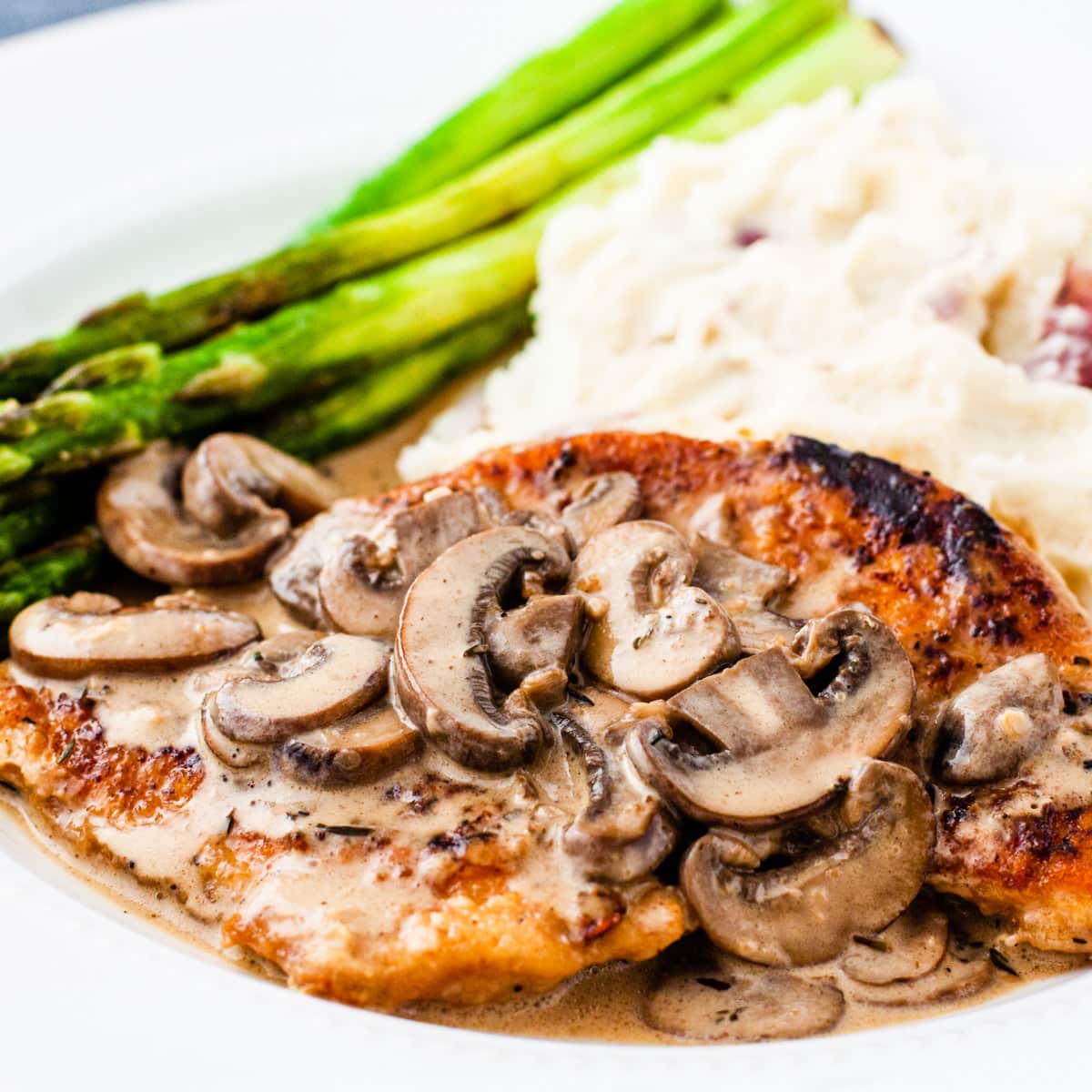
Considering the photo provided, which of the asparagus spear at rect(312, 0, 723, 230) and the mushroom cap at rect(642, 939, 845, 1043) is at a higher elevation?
the asparagus spear at rect(312, 0, 723, 230)

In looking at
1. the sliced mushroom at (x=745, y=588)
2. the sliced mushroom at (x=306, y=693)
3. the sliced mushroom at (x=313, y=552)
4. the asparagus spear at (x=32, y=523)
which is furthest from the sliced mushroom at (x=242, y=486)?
the sliced mushroom at (x=745, y=588)

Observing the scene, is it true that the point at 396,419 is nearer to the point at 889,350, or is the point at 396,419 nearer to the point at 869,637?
the point at 889,350

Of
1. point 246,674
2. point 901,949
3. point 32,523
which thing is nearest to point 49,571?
point 32,523

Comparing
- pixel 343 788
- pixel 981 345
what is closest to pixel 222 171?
pixel 981 345

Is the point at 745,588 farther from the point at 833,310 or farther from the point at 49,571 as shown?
the point at 49,571

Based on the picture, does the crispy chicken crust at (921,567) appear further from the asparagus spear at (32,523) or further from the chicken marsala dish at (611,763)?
the asparagus spear at (32,523)

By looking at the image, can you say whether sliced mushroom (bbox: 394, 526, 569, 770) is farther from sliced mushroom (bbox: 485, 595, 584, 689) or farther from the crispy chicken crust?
the crispy chicken crust

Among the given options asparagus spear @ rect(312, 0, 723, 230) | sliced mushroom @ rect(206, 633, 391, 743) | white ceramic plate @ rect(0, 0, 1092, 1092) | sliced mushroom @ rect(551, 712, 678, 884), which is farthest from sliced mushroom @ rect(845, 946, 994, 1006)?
white ceramic plate @ rect(0, 0, 1092, 1092)
